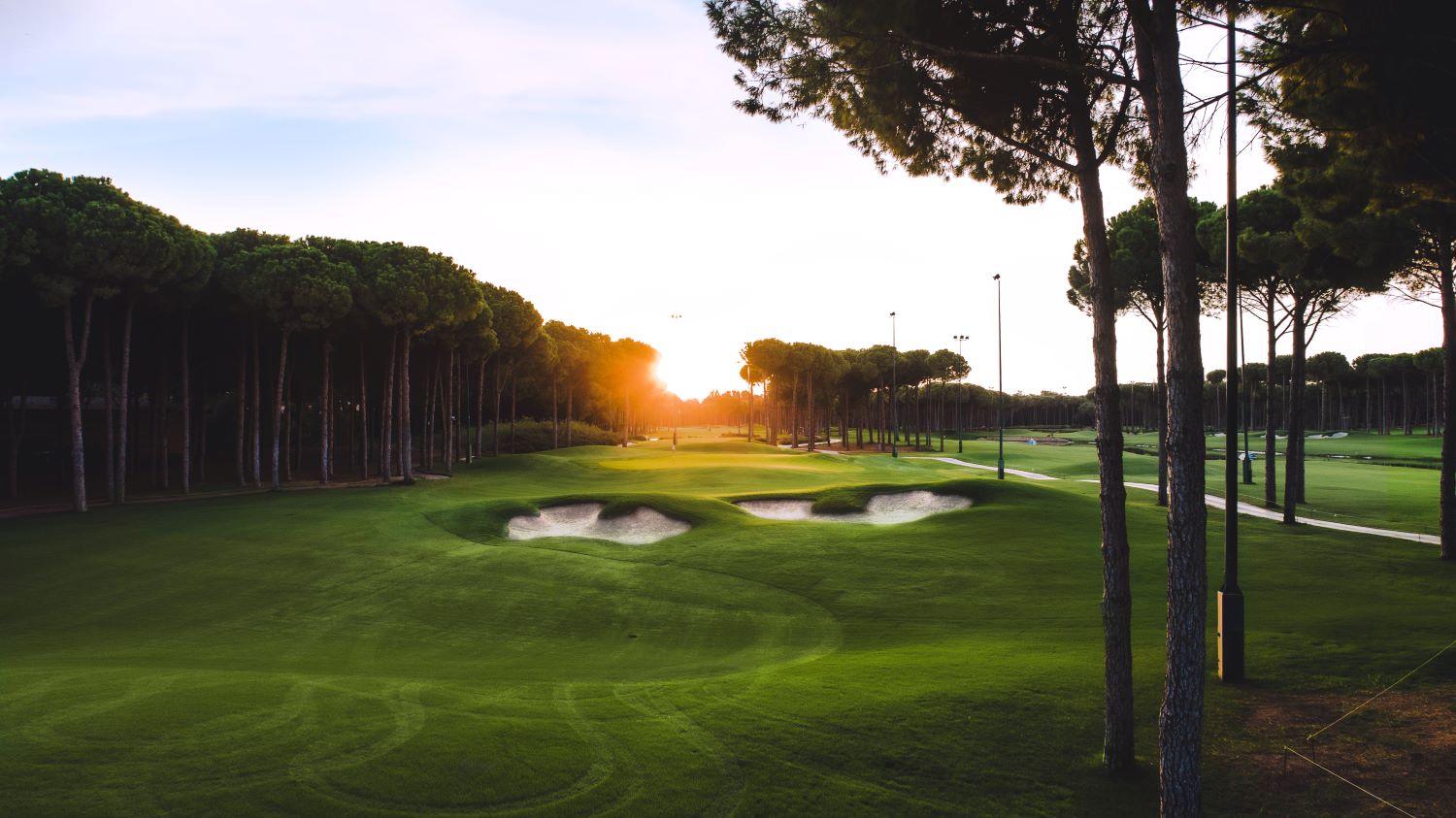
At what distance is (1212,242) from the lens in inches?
1057

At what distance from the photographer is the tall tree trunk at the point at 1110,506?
27.1ft

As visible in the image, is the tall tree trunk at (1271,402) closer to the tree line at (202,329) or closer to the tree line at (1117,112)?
the tree line at (1117,112)

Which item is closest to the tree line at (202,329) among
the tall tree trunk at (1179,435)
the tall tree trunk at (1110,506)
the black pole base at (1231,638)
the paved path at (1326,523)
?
the tall tree trunk at (1110,506)

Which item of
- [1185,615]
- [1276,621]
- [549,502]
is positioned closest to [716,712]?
[1185,615]

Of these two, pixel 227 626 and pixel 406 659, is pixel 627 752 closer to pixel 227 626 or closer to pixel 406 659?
pixel 406 659

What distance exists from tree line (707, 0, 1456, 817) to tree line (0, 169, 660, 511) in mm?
30244

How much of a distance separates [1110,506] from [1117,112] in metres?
5.76

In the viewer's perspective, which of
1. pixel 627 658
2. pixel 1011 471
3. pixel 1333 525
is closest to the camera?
pixel 627 658

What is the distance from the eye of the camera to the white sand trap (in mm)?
25909

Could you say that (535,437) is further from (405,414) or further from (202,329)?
(202,329)

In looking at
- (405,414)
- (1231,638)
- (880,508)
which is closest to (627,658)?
(1231,638)

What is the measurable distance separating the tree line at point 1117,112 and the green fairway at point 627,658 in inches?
93.6

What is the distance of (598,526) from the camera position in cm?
2767

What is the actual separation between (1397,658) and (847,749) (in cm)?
980
